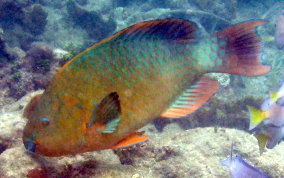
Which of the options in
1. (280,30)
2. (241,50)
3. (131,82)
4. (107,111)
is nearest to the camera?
(107,111)

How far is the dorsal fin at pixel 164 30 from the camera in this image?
153 centimetres

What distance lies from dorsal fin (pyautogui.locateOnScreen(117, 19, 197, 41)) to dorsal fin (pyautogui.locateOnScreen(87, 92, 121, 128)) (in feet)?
1.44

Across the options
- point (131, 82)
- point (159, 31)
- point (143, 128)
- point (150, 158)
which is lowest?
point (150, 158)

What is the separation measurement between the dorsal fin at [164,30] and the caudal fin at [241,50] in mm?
246

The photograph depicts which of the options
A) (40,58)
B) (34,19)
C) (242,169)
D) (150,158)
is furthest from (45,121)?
(34,19)

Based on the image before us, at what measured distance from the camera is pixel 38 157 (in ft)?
6.79

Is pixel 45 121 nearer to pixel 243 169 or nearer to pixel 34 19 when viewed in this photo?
pixel 243 169

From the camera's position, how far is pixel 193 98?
5.66 feet

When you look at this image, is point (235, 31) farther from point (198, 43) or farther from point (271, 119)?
point (271, 119)

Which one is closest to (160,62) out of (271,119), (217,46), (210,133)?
(217,46)

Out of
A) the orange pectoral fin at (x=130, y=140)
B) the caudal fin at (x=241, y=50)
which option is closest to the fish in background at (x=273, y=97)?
the caudal fin at (x=241, y=50)

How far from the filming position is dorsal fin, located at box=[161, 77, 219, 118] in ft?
5.46

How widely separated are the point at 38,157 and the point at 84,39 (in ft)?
35.8

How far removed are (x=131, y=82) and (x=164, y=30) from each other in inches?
16.8
